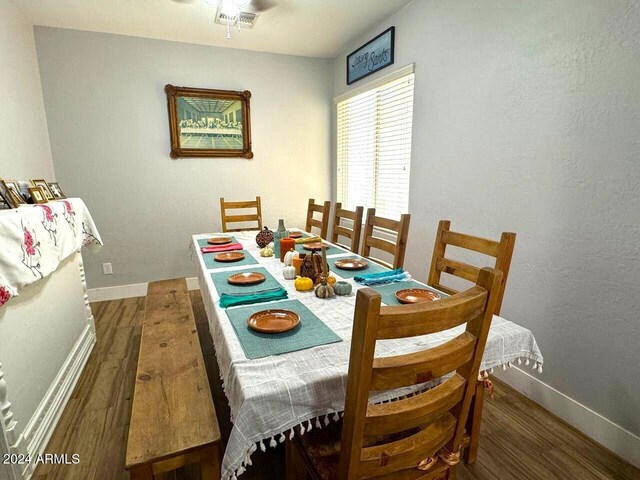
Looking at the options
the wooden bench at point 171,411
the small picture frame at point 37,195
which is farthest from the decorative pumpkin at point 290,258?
the small picture frame at point 37,195

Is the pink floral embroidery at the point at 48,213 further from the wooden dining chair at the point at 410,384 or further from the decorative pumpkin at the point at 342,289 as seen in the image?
the wooden dining chair at the point at 410,384

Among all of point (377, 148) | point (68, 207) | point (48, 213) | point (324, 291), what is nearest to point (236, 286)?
point (324, 291)

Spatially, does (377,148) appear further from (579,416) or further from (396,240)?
(579,416)

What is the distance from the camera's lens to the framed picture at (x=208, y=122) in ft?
10.3

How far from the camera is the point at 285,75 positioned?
3496 millimetres

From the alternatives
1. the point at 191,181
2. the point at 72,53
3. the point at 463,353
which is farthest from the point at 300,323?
the point at 72,53

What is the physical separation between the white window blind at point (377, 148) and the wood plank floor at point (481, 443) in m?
1.62

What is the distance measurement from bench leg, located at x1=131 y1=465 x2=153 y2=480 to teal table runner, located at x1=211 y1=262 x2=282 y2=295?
63 centimetres

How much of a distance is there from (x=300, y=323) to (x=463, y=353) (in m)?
0.52

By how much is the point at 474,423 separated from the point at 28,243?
78.3 inches

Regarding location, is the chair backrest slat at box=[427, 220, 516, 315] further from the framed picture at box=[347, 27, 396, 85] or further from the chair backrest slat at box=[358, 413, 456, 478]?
the framed picture at box=[347, 27, 396, 85]

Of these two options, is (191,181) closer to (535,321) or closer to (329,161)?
(329,161)

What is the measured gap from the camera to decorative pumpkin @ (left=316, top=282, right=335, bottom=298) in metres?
1.33

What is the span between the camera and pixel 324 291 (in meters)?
1.33
